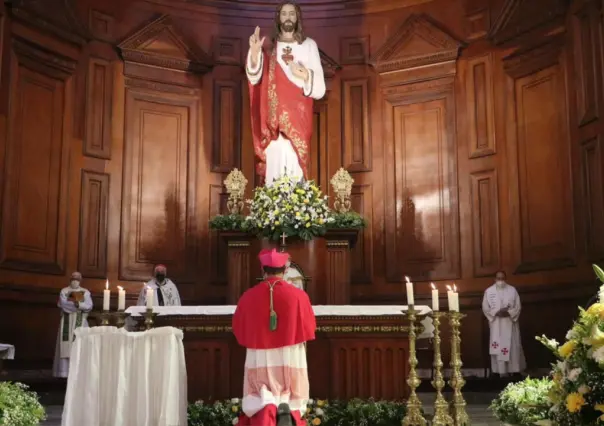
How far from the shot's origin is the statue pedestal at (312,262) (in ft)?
33.8

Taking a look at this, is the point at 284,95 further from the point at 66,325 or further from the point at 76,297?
the point at 66,325

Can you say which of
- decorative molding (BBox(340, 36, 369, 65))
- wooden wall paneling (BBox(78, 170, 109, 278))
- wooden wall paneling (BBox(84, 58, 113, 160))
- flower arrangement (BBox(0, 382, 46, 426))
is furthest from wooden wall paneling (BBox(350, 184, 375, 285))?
flower arrangement (BBox(0, 382, 46, 426))

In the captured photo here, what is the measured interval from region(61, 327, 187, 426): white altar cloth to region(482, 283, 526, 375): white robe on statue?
19.2 ft

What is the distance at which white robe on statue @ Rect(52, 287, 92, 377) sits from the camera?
1095cm

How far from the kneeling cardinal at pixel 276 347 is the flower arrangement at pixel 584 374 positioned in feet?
10.6

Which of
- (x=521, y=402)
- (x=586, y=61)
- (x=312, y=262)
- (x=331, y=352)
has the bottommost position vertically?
(x=521, y=402)

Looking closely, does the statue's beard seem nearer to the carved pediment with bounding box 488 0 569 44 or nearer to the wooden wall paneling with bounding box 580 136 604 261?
the carved pediment with bounding box 488 0 569 44

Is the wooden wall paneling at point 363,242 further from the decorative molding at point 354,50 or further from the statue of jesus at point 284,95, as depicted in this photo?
the decorative molding at point 354,50

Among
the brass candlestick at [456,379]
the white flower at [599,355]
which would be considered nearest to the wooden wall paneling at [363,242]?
the brass candlestick at [456,379]

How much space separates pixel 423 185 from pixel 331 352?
5.21 metres

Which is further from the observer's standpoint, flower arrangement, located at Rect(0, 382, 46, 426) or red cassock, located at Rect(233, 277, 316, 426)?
red cassock, located at Rect(233, 277, 316, 426)

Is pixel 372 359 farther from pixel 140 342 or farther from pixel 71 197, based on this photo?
pixel 71 197

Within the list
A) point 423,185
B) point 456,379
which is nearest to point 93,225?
point 423,185

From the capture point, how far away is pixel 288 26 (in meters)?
11.6
